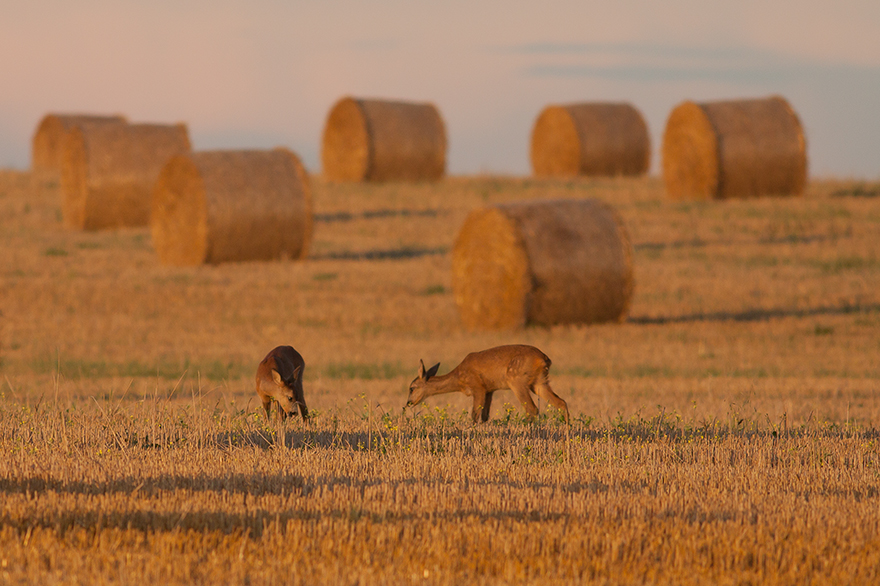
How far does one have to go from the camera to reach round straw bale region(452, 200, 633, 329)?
17641 mm

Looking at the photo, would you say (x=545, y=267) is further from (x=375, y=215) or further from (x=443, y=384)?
(x=375, y=215)

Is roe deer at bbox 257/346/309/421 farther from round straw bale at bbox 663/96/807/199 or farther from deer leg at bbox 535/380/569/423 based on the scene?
round straw bale at bbox 663/96/807/199

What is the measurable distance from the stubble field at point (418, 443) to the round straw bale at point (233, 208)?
187 centimetres

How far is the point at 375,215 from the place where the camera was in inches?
1195

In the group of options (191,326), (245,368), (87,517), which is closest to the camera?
(87,517)

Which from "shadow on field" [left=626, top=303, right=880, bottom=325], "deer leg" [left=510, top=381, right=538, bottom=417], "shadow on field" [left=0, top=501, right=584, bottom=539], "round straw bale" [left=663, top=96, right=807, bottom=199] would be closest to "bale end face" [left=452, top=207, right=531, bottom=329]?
"shadow on field" [left=626, top=303, right=880, bottom=325]

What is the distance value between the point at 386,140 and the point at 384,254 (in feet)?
34.4

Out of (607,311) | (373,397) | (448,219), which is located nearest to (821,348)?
(607,311)

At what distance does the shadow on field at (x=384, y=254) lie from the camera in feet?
80.5

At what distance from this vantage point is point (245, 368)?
1406 centimetres

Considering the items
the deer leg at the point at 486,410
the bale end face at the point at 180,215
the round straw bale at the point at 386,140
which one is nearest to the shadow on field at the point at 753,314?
the deer leg at the point at 486,410

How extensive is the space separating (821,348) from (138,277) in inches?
477

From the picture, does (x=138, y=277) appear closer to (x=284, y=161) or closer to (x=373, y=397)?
(x=284, y=161)

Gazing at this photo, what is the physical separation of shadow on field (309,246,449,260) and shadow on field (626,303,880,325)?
7.39 meters
